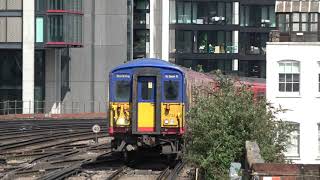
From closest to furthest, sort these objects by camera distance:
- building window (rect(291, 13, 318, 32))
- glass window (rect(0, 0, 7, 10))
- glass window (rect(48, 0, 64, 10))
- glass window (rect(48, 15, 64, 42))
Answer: building window (rect(291, 13, 318, 32)) → glass window (rect(0, 0, 7, 10)) → glass window (rect(48, 15, 64, 42)) → glass window (rect(48, 0, 64, 10))

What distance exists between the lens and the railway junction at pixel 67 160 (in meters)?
21.3

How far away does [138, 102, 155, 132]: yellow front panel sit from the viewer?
22531mm

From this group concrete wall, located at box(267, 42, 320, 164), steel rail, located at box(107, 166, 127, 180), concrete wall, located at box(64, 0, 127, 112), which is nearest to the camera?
steel rail, located at box(107, 166, 127, 180)

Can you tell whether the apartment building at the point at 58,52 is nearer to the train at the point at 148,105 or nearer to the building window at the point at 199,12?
the building window at the point at 199,12

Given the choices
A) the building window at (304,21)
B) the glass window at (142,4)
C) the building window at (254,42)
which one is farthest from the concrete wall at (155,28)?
the building window at (304,21)

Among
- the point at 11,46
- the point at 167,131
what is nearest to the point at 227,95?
the point at 167,131

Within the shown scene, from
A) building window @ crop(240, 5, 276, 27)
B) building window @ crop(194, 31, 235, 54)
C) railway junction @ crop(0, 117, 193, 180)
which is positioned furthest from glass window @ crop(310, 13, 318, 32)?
building window @ crop(240, 5, 276, 27)

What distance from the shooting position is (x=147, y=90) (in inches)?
898

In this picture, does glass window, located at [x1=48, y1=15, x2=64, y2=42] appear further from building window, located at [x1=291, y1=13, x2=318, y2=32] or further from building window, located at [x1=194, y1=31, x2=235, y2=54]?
building window, located at [x1=291, y1=13, x2=318, y2=32]

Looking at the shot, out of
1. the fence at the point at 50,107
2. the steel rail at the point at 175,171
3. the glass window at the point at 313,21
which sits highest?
the glass window at the point at 313,21

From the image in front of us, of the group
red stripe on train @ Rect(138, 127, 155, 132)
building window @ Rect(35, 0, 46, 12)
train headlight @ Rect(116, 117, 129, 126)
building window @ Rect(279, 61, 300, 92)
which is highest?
building window @ Rect(35, 0, 46, 12)

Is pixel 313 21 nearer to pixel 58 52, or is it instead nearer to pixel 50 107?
pixel 58 52

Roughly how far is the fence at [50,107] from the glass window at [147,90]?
119 ft

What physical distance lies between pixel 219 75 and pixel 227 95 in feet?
6.45
